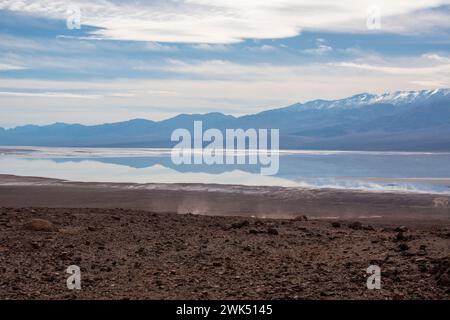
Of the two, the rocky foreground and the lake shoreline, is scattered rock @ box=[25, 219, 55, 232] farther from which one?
the lake shoreline

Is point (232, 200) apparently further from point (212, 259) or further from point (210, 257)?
point (212, 259)

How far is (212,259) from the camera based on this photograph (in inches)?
473

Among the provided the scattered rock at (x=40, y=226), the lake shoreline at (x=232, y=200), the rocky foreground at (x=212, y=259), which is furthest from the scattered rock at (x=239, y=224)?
the lake shoreline at (x=232, y=200)

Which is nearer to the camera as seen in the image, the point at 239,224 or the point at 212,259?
the point at 212,259

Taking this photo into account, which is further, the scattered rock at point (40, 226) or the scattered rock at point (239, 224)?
the scattered rock at point (239, 224)

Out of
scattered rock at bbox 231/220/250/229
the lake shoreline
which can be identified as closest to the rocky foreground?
scattered rock at bbox 231/220/250/229

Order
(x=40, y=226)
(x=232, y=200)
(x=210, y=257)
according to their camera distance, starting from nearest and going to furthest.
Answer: (x=210, y=257), (x=40, y=226), (x=232, y=200)

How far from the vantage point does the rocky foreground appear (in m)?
9.56

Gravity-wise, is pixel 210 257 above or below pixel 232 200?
above

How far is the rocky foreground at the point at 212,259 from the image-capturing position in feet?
31.4

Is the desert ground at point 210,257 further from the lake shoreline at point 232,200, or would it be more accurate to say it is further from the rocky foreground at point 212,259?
the lake shoreline at point 232,200

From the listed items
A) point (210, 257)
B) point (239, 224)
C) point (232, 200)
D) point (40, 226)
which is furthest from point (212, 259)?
point (232, 200)

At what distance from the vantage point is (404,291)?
9.23m
